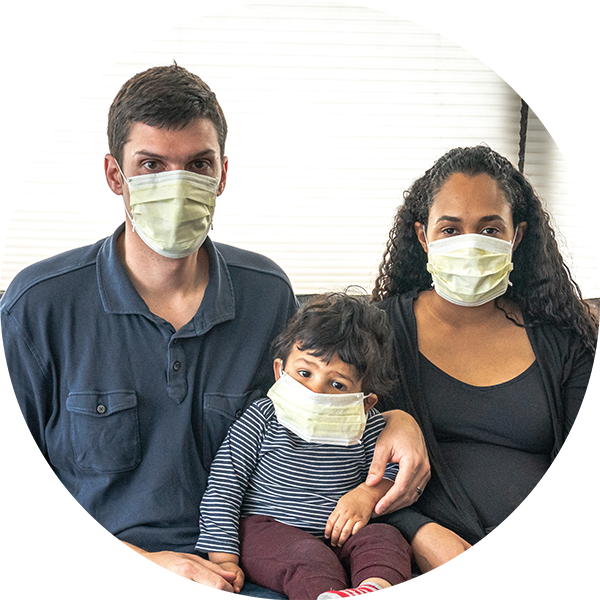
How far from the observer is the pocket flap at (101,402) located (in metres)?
1.27

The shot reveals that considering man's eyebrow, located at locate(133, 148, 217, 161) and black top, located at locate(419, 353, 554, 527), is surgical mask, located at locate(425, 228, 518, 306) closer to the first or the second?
black top, located at locate(419, 353, 554, 527)

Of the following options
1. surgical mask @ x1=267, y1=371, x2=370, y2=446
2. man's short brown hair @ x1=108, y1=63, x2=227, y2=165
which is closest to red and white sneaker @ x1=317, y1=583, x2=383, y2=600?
surgical mask @ x1=267, y1=371, x2=370, y2=446

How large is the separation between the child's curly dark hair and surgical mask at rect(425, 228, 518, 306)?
0.64ft

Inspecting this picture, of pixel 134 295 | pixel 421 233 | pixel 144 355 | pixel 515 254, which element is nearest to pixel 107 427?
pixel 144 355

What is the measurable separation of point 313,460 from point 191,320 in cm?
37

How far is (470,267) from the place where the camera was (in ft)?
4.68

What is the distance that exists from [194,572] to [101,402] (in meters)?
0.36

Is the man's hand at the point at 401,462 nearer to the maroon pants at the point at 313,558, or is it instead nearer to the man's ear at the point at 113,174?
the maroon pants at the point at 313,558

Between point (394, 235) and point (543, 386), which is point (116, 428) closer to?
point (394, 235)

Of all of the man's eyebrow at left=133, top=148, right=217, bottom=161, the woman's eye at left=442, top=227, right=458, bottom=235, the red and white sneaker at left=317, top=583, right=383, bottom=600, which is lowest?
the red and white sneaker at left=317, top=583, right=383, bottom=600

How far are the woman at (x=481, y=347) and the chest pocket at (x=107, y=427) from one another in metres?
0.54

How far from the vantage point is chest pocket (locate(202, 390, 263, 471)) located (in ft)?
4.32

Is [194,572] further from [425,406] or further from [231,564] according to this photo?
[425,406]

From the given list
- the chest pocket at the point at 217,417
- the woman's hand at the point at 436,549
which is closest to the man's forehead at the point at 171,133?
the chest pocket at the point at 217,417
